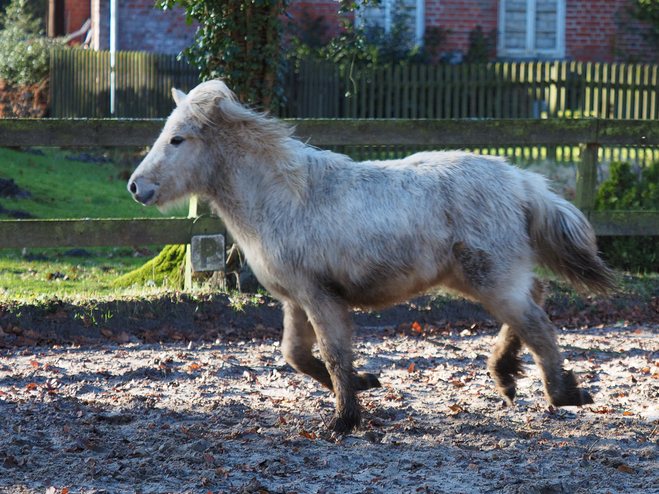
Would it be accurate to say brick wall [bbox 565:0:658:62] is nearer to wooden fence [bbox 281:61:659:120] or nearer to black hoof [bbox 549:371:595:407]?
wooden fence [bbox 281:61:659:120]

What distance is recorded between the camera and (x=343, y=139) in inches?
289

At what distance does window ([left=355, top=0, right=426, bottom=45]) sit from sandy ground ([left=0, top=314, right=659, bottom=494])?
38.0 ft

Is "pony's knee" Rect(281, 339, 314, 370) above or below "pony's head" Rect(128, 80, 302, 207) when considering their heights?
below

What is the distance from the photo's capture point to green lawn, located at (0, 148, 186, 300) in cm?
811

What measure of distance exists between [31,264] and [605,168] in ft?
30.1

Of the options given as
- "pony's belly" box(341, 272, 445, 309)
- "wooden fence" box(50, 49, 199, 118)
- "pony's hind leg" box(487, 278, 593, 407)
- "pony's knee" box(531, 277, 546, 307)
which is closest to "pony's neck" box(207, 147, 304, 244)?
"pony's belly" box(341, 272, 445, 309)

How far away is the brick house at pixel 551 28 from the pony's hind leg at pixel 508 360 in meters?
13.4

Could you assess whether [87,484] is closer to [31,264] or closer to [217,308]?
[217,308]

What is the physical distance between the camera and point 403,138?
7434 millimetres

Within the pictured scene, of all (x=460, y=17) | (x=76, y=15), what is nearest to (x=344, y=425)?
(x=460, y=17)

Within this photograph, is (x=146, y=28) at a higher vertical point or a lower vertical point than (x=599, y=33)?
lower

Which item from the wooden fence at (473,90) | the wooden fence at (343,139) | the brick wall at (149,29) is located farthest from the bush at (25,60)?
the wooden fence at (343,139)

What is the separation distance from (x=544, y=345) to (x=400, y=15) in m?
13.2

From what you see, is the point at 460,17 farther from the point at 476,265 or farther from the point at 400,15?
the point at 476,265
